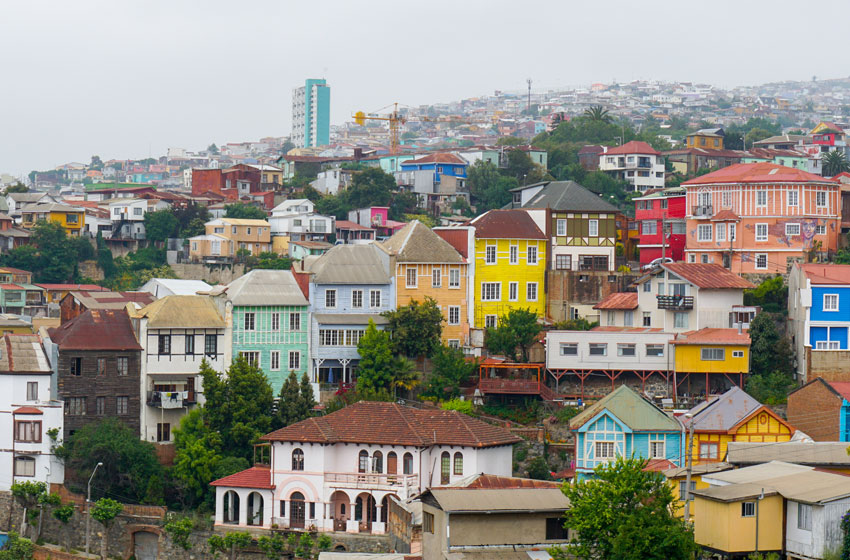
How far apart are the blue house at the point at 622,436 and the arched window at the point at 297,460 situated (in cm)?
1019

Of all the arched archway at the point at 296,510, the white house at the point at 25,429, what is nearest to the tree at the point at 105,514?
the white house at the point at 25,429

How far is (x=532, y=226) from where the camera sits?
6612cm

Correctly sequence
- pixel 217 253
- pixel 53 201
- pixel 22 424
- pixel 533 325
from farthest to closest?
pixel 53 201, pixel 217 253, pixel 533 325, pixel 22 424

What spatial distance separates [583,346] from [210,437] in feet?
51.5

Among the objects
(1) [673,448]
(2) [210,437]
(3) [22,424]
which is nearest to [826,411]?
(1) [673,448]

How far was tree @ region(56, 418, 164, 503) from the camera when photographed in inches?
2133

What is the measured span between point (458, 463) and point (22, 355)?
1837 cm

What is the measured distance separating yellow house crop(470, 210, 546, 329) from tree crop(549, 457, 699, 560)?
23768mm

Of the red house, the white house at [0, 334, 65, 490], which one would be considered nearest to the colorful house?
the red house

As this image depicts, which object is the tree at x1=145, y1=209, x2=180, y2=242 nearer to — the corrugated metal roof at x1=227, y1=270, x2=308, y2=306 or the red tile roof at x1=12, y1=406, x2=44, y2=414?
the corrugated metal roof at x1=227, y1=270, x2=308, y2=306

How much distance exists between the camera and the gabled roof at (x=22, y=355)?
5588 cm

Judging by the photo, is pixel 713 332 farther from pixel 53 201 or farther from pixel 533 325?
pixel 53 201

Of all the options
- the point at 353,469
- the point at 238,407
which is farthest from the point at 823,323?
the point at 238,407

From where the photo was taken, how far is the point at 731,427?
168ft
